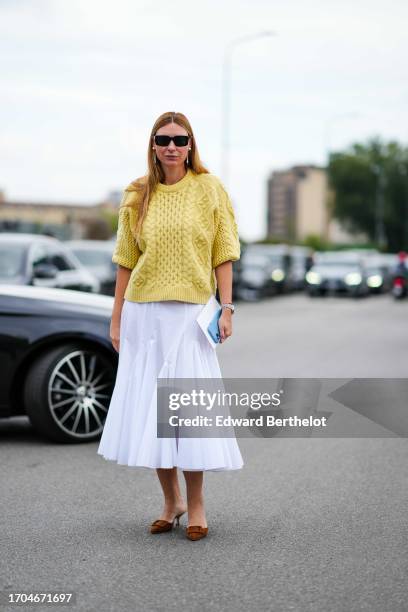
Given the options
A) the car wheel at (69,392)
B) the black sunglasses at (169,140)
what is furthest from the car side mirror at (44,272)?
the black sunglasses at (169,140)

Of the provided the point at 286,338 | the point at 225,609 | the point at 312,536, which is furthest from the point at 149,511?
the point at 286,338

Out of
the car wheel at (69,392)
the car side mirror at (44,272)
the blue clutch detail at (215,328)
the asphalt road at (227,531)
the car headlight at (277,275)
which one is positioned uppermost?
the blue clutch detail at (215,328)

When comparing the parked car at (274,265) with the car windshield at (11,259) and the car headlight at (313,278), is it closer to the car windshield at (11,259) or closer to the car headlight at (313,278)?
the car headlight at (313,278)

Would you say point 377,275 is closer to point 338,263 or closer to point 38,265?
point 338,263

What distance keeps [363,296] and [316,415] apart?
31.4 meters

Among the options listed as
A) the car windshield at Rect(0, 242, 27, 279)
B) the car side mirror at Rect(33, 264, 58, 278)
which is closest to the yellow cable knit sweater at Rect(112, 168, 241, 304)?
the car side mirror at Rect(33, 264, 58, 278)

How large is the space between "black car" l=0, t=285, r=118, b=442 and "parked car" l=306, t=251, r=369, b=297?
31184 millimetres

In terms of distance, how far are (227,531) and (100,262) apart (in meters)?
17.7

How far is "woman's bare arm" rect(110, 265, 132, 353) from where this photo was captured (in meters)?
5.07

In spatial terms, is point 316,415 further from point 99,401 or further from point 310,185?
point 310,185

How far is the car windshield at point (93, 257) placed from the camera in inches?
885

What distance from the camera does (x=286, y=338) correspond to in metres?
18.3

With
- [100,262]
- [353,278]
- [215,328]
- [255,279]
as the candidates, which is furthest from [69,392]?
[353,278]

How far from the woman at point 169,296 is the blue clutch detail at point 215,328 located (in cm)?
2
